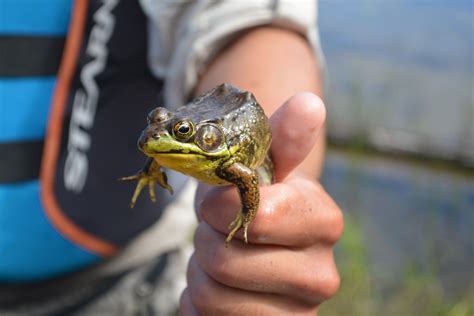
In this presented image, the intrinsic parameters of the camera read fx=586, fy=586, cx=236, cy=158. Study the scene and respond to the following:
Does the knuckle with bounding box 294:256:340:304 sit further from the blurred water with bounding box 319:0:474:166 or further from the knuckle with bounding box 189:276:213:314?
the blurred water with bounding box 319:0:474:166

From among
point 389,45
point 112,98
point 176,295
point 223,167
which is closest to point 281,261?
point 223,167

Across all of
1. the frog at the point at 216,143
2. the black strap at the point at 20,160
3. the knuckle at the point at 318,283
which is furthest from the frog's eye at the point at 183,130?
the black strap at the point at 20,160

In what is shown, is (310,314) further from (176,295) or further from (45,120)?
(45,120)

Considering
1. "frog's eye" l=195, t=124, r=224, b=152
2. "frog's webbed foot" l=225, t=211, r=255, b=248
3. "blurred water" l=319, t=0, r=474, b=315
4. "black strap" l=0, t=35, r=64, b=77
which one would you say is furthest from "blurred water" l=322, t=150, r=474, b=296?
"frog's eye" l=195, t=124, r=224, b=152

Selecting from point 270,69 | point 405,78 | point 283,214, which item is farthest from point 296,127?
point 405,78

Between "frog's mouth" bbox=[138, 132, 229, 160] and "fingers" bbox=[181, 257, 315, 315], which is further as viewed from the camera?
"fingers" bbox=[181, 257, 315, 315]

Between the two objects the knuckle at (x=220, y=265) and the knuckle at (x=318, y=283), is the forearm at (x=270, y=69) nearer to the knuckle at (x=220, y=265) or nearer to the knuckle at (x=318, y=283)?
the knuckle at (x=318, y=283)
